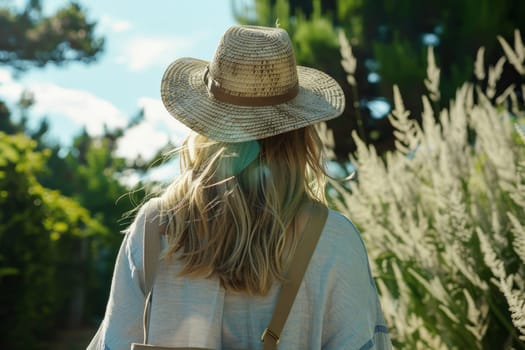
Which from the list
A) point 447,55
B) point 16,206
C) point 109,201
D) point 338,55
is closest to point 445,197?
point 16,206

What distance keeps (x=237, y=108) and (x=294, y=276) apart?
0.46m

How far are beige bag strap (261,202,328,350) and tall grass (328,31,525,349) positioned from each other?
0.69 m

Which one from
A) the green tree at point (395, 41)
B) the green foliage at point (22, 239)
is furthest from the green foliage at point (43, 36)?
the green foliage at point (22, 239)

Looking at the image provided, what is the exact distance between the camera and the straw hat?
5.92ft

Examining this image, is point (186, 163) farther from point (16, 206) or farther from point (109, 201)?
point (109, 201)

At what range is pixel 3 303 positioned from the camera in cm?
663

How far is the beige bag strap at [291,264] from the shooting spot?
1667 mm

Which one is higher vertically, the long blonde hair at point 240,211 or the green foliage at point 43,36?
the long blonde hair at point 240,211

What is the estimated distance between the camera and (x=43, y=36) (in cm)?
1493

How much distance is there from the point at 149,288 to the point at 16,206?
209 inches

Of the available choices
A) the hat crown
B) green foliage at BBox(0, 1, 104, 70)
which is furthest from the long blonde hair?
green foliage at BBox(0, 1, 104, 70)

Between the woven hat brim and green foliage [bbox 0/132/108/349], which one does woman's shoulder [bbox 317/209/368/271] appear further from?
green foliage [bbox 0/132/108/349]

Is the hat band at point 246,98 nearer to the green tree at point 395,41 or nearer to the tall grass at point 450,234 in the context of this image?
the tall grass at point 450,234

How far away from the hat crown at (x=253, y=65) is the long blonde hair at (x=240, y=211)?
15cm
